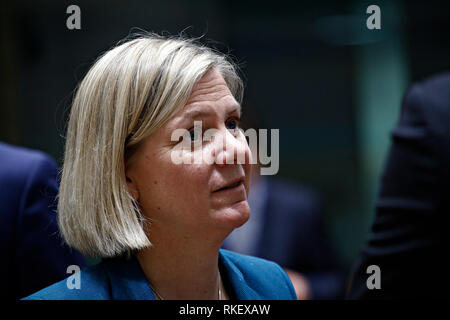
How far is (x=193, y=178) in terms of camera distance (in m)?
1.41

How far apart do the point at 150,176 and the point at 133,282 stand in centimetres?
28

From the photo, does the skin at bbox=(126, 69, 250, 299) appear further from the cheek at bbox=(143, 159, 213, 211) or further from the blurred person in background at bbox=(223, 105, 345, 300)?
the blurred person in background at bbox=(223, 105, 345, 300)

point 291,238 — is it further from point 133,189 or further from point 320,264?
point 133,189

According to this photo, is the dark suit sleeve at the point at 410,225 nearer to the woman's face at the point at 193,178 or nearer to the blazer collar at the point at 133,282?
the blazer collar at the point at 133,282

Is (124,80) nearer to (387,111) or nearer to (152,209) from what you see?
(152,209)

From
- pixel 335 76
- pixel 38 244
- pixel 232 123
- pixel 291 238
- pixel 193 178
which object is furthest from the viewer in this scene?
pixel 335 76

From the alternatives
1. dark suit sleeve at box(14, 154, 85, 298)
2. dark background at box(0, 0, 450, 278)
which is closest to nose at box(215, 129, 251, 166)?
dark suit sleeve at box(14, 154, 85, 298)

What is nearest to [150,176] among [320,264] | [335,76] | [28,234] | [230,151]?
[230,151]

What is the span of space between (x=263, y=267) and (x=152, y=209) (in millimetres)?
443

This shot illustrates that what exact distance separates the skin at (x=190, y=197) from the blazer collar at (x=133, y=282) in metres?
0.04

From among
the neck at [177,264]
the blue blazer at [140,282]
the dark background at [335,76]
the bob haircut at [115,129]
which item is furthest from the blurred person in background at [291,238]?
the dark background at [335,76]

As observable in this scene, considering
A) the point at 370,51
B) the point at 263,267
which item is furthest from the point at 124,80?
the point at 370,51

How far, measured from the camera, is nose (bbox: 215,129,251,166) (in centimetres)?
144

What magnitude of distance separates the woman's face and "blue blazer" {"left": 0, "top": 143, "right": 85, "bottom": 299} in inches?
15.9
